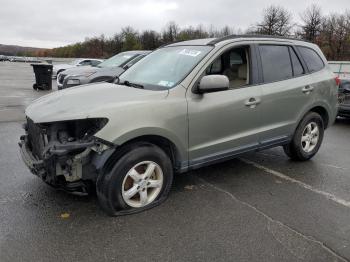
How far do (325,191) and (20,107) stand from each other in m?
8.63

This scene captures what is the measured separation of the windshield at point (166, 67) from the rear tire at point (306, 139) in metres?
2.05

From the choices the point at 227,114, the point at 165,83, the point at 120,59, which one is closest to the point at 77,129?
the point at 165,83

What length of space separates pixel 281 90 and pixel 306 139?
116 cm

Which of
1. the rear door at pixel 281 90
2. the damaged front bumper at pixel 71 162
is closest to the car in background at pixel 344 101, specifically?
the rear door at pixel 281 90

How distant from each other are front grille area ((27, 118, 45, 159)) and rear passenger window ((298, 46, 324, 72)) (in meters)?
3.90

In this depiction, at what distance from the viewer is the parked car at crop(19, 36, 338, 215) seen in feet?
11.2

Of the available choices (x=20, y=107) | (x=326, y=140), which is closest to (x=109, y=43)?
(x=20, y=107)

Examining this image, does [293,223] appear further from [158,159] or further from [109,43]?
[109,43]

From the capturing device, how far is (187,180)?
4.70 m

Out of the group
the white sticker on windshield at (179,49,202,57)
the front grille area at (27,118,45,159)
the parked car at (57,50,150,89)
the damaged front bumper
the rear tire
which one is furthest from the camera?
the parked car at (57,50,150,89)

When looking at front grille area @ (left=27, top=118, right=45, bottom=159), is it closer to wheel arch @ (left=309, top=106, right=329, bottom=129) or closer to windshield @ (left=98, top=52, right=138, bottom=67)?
wheel arch @ (left=309, top=106, right=329, bottom=129)

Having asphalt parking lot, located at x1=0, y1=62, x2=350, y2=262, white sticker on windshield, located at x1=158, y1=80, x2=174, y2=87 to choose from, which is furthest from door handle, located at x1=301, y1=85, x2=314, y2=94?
white sticker on windshield, located at x1=158, y1=80, x2=174, y2=87

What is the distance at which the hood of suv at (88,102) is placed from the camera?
11.1 ft

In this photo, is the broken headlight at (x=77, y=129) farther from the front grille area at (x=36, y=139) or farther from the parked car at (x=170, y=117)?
the front grille area at (x=36, y=139)
